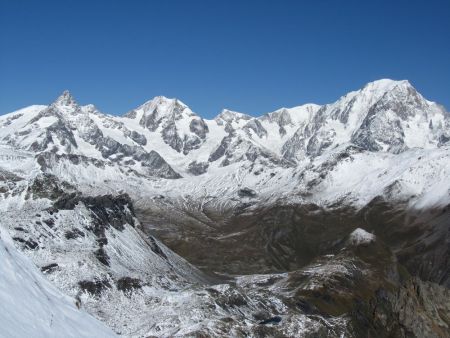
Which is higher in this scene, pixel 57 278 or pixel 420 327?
pixel 420 327

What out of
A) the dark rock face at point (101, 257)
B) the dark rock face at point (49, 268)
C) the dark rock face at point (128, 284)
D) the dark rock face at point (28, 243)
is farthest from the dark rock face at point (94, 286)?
the dark rock face at point (101, 257)

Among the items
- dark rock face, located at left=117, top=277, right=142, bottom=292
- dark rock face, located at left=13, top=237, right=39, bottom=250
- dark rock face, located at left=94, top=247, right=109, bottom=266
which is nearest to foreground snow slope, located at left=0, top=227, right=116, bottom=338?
dark rock face, located at left=117, top=277, right=142, bottom=292

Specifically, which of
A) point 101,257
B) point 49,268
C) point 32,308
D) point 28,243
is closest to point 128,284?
point 101,257

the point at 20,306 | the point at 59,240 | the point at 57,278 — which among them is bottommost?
the point at 20,306

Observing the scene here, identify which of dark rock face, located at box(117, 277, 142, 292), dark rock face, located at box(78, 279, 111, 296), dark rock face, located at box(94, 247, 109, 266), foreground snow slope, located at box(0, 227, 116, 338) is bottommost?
foreground snow slope, located at box(0, 227, 116, 338)

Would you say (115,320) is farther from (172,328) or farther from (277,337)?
(277,337)

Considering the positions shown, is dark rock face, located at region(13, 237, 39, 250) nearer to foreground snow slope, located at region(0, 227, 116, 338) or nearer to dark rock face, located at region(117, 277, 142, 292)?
dark rock face, located at region(117, 277, 142, 292)

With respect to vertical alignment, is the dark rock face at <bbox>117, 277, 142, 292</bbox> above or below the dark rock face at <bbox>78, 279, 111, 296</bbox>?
above

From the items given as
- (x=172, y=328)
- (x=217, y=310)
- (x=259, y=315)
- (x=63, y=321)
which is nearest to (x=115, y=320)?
(x=172, y=328)

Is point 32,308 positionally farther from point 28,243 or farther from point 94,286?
point 28,243
